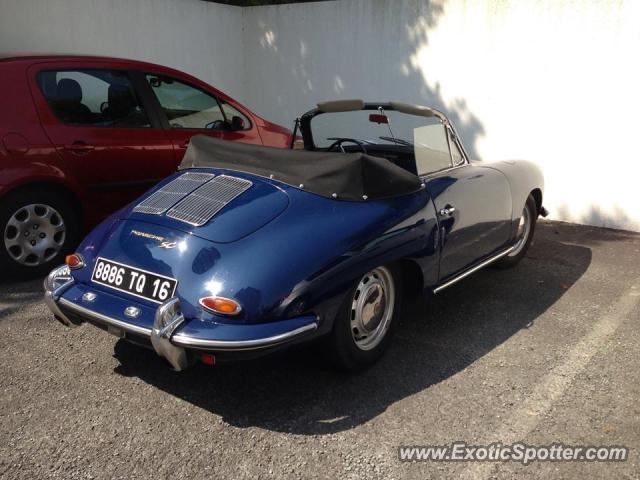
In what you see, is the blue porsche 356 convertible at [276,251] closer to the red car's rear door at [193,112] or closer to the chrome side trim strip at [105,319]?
the chrome side trim strip at [105,319]

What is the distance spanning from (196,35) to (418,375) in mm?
7274

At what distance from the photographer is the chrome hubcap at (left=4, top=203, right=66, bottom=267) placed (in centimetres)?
464

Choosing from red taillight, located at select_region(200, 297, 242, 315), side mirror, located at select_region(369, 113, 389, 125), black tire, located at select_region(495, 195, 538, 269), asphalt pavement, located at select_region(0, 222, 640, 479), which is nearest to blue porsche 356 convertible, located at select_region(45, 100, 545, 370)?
red taillight, located at select_region(200, 297, 242, 315)

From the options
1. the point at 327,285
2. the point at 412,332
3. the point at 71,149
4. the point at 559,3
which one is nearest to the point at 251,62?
the point at 559,3

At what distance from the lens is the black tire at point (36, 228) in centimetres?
459

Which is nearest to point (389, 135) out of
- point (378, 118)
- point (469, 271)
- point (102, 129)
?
point (378, 118)

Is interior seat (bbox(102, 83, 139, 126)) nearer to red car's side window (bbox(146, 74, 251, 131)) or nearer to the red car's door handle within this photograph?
red car's side window (bbox(146, 74, 251, 131))

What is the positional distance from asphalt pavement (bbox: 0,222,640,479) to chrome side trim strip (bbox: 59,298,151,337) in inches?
17.9

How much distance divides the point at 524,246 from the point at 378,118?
1.94m

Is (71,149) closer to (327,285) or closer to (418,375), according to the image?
(327,285)

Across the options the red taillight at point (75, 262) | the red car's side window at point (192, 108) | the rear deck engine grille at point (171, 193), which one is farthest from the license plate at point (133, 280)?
the red car's side window at point (192, 108)

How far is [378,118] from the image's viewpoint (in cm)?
443

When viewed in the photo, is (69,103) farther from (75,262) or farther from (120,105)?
(75,262)

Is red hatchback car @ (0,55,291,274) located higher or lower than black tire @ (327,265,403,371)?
higher
